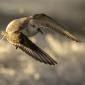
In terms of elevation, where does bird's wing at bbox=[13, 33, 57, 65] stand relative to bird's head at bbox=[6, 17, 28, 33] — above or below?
below

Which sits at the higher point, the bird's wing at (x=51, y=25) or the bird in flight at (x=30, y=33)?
the bird's wing at (x=51, y=25)

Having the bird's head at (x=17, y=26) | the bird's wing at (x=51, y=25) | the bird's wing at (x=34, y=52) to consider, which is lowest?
the bird's wing at (x=34, y=52)

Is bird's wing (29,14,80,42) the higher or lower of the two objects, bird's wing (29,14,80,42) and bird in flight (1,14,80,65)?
the higher

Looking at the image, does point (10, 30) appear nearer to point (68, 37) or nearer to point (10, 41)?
point (10, 41)

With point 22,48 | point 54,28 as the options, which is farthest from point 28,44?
point 54,28

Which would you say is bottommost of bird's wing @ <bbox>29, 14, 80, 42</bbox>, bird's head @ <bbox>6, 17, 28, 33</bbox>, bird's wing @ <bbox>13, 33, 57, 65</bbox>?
bird's wing @ <bbox>13, 33, 57, 65</bbox>

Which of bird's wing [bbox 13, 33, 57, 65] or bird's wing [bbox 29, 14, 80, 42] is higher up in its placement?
bird's wing [bbox 29, 14, 80, 42]
